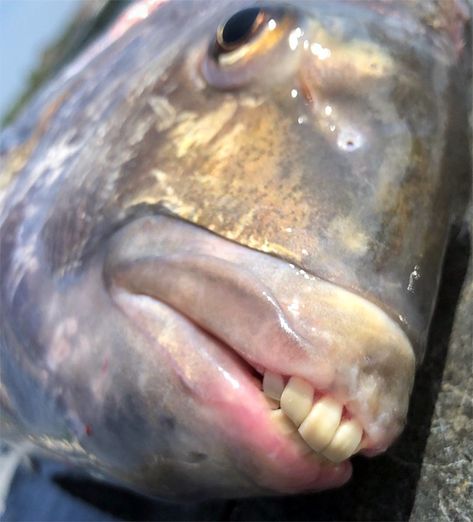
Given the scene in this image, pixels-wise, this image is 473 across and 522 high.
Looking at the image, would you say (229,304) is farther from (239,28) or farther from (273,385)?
(239,28)

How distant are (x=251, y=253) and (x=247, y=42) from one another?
437mm

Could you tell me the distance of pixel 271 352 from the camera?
1.28 m

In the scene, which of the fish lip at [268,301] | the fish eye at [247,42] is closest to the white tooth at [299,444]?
the fish lip at [268,301]

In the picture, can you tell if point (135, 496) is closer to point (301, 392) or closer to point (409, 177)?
point (301, 392)

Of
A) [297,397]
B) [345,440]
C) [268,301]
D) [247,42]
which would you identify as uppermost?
[247,42]

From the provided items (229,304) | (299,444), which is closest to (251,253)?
(229,304)

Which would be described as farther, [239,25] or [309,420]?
[239,25]

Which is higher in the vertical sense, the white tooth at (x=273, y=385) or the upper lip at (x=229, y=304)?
the upper lip at (x=229, y=304)

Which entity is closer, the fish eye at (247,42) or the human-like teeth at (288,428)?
the human-like teeth at (288,428)

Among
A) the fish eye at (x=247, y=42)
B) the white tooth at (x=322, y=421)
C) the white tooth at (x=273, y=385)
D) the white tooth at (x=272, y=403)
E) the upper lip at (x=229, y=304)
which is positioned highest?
the fish eye at (x=247, y=42)

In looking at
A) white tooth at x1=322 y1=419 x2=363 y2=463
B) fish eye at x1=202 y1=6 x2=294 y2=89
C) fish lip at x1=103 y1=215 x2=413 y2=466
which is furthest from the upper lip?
fish eye at x1=202 y1=6 x2=294 y2=89

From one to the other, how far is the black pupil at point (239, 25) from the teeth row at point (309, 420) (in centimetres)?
66

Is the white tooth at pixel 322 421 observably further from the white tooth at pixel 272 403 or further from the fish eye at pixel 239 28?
the fish eye at pixel 239 28

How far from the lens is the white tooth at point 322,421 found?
1310 millimetres
